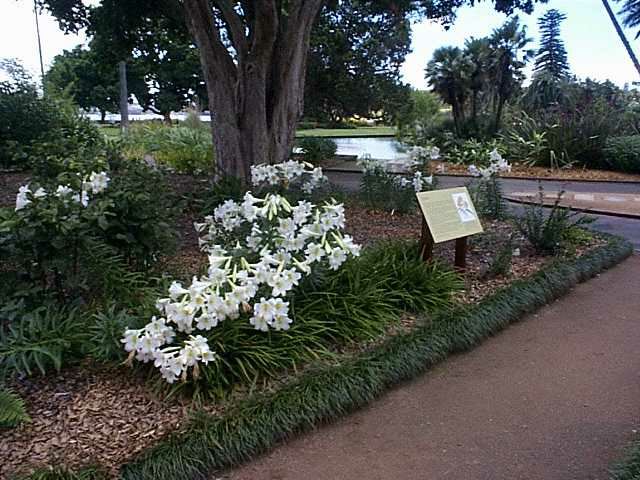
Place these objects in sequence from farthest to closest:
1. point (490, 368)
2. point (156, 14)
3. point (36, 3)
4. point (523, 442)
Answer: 1. point (156, 14)
2. point (36, 3)
3. point (490, 368)
4. point (523, 442)

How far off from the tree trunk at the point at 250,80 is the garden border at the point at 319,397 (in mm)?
3629

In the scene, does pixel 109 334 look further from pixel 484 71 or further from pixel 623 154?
pixel 484 71

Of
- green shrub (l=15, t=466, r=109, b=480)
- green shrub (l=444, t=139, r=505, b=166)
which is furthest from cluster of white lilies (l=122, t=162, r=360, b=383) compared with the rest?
green shrub (l=444, t=139, r=505, b=166)

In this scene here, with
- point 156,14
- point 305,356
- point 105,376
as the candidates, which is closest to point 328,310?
point 305,356

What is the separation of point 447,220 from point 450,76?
1719 centimetres

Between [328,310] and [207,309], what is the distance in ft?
3.12

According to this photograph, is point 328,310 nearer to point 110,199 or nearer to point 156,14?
point 110,199

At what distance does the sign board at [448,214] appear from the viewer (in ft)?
13.7

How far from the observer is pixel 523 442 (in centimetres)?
257

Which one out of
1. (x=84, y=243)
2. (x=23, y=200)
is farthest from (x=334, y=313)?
(x=23, y=200)

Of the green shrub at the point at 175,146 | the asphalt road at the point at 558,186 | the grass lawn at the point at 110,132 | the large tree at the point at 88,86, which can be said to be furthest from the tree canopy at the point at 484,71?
the large tree at the point at 88,86

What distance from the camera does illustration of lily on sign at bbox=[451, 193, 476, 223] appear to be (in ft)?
14.6

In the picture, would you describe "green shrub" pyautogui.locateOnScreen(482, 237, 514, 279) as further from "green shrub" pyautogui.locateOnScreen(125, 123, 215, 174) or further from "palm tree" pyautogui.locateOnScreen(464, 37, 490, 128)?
"palm tree" pyautogui.locateOnScreen(464, 37, 490, 128)

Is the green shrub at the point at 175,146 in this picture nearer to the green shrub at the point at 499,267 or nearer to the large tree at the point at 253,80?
the large tree at the point at 253,80
